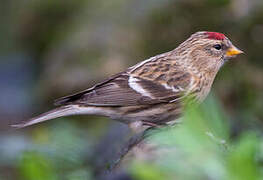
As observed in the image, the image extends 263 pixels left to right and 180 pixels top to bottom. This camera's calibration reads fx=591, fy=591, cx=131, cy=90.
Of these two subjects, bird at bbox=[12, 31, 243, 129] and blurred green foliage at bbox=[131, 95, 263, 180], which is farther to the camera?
bird at bbox=[12, 31, 243, 129]

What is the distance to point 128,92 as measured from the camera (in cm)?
435

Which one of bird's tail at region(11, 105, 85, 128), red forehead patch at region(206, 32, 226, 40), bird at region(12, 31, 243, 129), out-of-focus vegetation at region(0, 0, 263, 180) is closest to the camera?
bird's tail at region(11, 105, 85, 128)

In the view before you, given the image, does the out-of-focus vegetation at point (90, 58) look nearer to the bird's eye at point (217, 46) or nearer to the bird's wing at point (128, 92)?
the bird's wing at point (128, 92)

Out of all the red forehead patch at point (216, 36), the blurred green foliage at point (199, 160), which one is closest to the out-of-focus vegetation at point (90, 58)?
the red forehead patch at point (216, 36)

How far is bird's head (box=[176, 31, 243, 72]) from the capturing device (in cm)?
453

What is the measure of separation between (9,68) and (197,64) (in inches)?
207

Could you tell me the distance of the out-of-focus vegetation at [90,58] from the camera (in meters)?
4.75

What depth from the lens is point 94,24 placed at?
8.05 metres

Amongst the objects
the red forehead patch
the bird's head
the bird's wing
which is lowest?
the bird's wing

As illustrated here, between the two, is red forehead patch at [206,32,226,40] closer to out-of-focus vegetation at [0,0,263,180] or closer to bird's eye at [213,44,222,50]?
bird's eye at [213,44,222,50]

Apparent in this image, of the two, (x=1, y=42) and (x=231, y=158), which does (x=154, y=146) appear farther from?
(x=1, y=42)

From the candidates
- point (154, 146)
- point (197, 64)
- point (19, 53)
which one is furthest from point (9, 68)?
point (154, 146)

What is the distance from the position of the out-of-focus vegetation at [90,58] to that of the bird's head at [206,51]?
21.2 inches

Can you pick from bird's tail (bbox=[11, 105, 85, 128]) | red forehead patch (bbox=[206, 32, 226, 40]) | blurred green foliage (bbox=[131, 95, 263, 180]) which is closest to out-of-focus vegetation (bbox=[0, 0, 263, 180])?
bird's tail (bbox=[11, 105, 85, 128])
